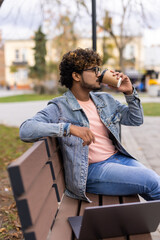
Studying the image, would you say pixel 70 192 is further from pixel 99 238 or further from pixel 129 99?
pixel 129 99

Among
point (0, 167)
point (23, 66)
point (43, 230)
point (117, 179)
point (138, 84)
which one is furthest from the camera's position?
point (23, 66)

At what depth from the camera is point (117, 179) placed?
242 cm

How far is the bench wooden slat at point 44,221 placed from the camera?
5.36 ft

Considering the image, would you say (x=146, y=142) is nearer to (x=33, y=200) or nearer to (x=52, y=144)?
(x=52, y=144)

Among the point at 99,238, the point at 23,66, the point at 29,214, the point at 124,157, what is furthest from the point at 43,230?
the point at 23,66

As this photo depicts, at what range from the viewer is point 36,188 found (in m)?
1.77

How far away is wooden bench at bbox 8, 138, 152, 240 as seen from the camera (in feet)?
5.17

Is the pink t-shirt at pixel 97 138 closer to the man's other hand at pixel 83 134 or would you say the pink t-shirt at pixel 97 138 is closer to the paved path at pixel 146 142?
the man's other hand at pixel 83 134

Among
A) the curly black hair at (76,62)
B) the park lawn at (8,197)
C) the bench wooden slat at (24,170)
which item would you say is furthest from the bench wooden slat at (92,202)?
the curly black hair at (76,62)

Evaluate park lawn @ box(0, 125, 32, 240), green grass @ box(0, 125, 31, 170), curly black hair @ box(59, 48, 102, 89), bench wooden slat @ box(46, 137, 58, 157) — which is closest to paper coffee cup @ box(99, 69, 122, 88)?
curly black hair @ box(59, 48, 102, 89)

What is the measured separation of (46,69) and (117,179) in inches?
Answer: 1375

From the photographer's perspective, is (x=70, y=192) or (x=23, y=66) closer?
(x=70, y=192)

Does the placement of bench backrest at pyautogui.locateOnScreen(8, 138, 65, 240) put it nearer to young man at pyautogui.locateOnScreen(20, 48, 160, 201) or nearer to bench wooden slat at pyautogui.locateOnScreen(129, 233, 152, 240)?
young man at pyautogui.locateOnScreen(20, 48, 160, 201)

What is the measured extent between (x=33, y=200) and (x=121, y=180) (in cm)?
90
